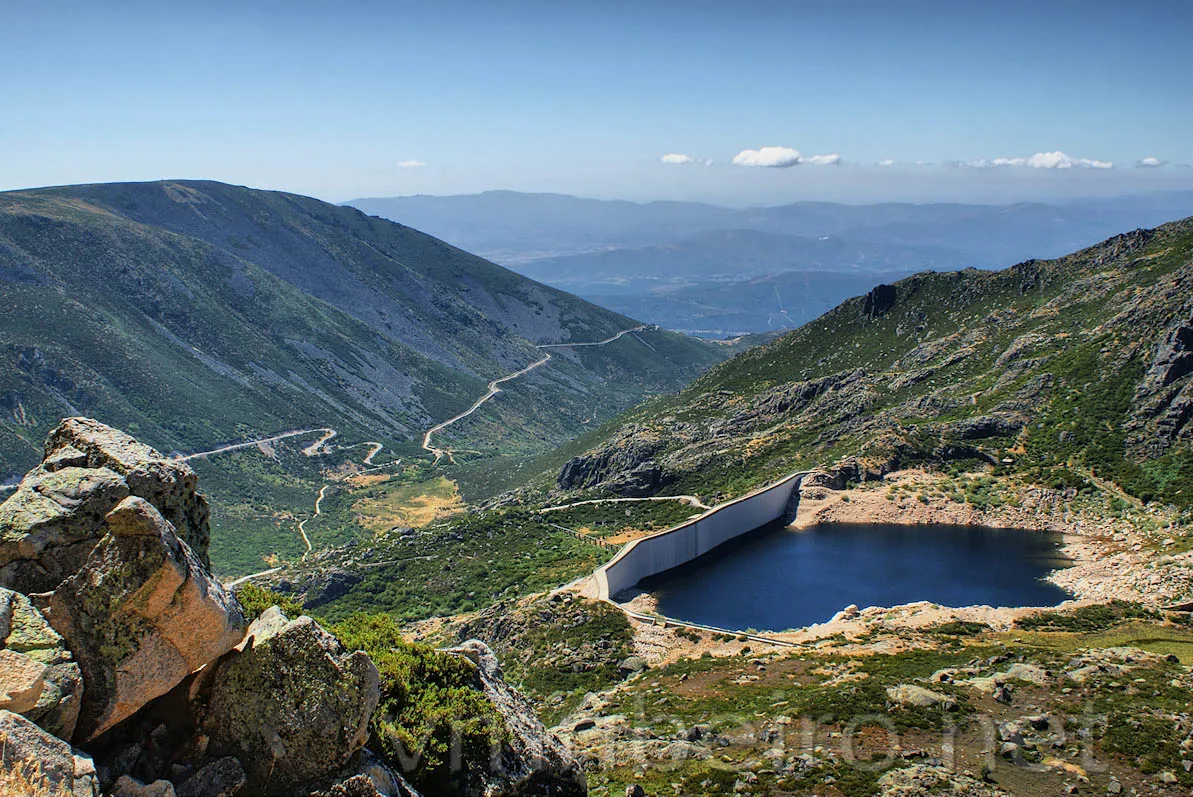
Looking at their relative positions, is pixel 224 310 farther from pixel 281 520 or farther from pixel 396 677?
pixel 396 677

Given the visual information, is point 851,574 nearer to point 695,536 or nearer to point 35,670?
point 695,536

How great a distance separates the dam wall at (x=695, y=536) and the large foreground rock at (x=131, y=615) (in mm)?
41983

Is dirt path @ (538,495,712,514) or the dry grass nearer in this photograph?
dirt path @ (538,495,712,514)

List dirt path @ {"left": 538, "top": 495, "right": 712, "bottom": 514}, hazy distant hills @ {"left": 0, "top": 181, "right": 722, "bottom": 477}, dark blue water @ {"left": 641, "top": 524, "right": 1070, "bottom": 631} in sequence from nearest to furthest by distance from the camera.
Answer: dark blue water @ {"left": 641, "top": 524, "right": 1070, "bottom": 631} → dirt path @ {"left": 538, "top": 495, "right": 712, "bottom": 514} → hazy distant hills @ {"left": 0, "top": 181, "right": 722, "bottom": 477}

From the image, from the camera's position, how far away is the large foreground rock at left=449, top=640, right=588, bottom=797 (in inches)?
884

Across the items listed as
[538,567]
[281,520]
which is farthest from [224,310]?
[538,567]

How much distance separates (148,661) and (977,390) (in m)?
84.8

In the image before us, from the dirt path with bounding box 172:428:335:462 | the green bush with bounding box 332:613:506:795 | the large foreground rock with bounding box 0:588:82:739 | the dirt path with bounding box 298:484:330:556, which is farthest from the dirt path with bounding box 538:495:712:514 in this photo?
the large foreground rock with bounding box 0:588:82:739

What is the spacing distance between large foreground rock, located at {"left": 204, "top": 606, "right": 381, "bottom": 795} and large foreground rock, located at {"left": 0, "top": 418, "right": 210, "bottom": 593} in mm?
3523

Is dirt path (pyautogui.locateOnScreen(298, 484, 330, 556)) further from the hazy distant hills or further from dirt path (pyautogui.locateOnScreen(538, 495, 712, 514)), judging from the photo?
dirt path (pyautogui.locateOnScreen(538, 495, 712, 514))

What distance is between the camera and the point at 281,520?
117 meters

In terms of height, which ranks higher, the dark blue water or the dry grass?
the dark blue water

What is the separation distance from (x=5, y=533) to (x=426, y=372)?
607ft

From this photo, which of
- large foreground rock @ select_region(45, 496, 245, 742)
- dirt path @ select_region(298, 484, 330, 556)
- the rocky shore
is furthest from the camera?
dirt path @ select_region(298, 484, 330, 556)
